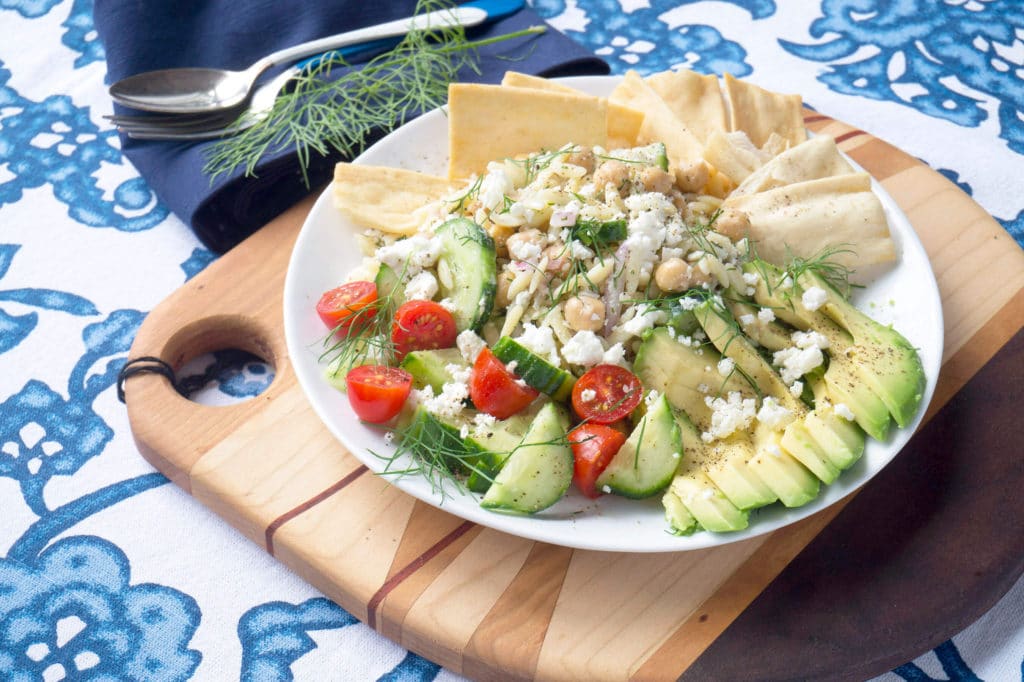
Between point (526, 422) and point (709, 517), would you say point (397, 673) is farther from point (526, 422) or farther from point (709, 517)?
point (709, 517)

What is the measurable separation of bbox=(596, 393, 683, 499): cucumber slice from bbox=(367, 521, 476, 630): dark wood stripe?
476 millimetres

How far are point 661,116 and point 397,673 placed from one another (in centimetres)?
208

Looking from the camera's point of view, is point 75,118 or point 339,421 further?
point 75,118

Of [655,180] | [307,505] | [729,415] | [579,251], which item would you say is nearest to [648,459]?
[729,415]

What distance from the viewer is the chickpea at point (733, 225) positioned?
116 inches

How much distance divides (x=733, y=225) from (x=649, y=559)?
1.04 metres

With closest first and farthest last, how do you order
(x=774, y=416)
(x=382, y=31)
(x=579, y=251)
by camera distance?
(x=774, y=416) → (x=579, y=251) → (x=382, y=31)

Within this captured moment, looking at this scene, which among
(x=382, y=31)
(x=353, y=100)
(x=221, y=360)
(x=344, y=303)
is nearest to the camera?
(x=344, y=303)

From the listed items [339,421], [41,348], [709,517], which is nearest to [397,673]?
[339,421]

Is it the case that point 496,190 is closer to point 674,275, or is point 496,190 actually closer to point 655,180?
point 655,180

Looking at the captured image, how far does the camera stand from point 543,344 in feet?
8.82

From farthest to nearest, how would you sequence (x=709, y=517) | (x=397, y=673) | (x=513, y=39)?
(x=513, y=39), (x=397, y=673), (x=709, y=517)

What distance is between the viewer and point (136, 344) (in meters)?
3.32

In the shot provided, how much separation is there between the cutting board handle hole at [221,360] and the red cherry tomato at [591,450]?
1286 mm
